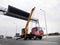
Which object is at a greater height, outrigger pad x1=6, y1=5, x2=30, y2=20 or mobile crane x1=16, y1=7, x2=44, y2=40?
outrigger pad x1=6, y1=5, x2=30, y2=20

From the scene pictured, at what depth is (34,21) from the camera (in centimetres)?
4306

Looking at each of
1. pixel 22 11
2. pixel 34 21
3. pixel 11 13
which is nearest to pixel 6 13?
pixel 11 13

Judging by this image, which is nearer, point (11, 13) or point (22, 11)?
point (11, 13)

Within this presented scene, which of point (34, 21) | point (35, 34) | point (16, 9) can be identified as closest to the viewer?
point (35, 34)

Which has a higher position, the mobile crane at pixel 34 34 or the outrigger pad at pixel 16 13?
the outrigger pad at pixel 16 13

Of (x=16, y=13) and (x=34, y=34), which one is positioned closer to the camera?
(x=34, y=34)

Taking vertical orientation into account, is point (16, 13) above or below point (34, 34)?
above

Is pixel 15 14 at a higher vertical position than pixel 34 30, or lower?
higher

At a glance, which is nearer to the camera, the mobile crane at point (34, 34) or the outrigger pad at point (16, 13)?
the mobile crane at point (34, 34)

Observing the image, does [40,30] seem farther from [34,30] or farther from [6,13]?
[6,13]

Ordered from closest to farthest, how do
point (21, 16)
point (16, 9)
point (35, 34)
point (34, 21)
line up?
point (35, 34), point (16, 9), point (21, 16), point (34, 21)

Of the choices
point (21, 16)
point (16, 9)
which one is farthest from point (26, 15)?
point (16, 9)

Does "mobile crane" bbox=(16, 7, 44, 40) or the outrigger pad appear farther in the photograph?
the outrigger pad

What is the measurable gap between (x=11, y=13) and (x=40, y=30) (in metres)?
7.49
